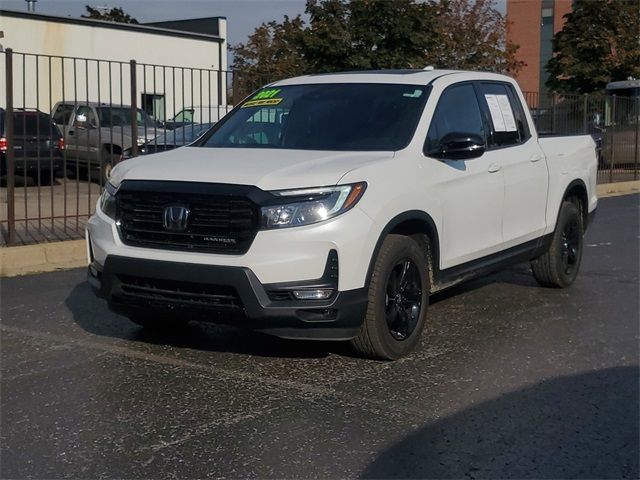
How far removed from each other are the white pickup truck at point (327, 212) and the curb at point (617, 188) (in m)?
13.9

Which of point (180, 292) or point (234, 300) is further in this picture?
point (180, 292)

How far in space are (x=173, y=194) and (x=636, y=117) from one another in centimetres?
1933

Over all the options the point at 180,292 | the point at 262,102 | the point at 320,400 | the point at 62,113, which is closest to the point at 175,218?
the point at 180,292

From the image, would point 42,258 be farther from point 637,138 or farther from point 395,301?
point 637,138

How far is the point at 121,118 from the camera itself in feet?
41.2

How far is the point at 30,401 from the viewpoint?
489 cm

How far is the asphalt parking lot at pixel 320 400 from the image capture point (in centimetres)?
403

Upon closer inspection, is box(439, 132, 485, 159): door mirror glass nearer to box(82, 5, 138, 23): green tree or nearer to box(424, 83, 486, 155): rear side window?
box(424, 83, 486, 155): rear side window

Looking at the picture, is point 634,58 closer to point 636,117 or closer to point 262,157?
point 636,117

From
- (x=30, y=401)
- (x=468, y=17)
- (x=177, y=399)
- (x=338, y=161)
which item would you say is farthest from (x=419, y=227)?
(x=468, y=17)

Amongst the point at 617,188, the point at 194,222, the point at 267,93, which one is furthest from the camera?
the point at 617,188

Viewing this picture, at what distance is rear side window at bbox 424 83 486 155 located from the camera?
5.99 meters

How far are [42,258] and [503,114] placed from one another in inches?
200

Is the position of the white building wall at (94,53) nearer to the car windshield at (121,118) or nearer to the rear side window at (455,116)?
the car windshield at (121,118)
